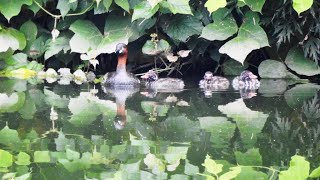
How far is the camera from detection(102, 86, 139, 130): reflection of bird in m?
2.36

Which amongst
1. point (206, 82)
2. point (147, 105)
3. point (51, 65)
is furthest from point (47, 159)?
point (51, 65)

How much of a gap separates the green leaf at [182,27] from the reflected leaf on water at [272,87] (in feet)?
1.83

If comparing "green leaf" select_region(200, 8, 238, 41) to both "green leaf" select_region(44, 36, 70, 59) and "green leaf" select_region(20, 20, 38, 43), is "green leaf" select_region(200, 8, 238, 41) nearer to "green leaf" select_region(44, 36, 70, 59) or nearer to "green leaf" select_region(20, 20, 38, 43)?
"green leaf" select_region(44, 36, 70, 59)

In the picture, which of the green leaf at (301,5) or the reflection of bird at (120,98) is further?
the green leaf at (301,5)

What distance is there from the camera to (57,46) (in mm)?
4164

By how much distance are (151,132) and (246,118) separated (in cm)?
47

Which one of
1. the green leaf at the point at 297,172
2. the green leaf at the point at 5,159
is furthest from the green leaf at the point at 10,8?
the green leaf at the point at 297,172

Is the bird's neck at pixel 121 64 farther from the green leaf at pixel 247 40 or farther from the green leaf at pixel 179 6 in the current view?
the green leaf at pixel 247 40

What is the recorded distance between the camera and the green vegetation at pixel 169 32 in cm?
371

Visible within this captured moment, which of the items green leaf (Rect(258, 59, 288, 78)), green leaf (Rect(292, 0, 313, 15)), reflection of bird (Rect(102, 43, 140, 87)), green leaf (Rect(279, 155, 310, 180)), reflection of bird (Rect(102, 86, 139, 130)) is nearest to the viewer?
green leaf (Rect(279, 155, 310, 180))

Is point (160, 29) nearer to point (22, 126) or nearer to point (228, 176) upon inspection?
point (22, 126)

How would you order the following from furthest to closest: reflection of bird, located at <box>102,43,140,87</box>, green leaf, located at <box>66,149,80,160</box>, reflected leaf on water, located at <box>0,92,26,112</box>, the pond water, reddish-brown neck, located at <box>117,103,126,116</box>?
reflection of bird, located at <box>102,43,140,87</box> < reflected leaf on water, located at <box>0,92,26,112</box> < reddish-brown neck, located at <box>117,103,126,116</box> < green leaf, located at <box>66,149,80,160</box> < the pond water

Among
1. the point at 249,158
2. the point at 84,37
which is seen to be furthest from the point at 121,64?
the point at 249,158

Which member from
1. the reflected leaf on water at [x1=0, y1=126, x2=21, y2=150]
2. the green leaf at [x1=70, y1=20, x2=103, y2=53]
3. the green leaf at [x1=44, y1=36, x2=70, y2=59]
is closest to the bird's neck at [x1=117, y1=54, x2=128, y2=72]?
the green leaf at [x1=70, y1=20, x2=103, y2=53]
